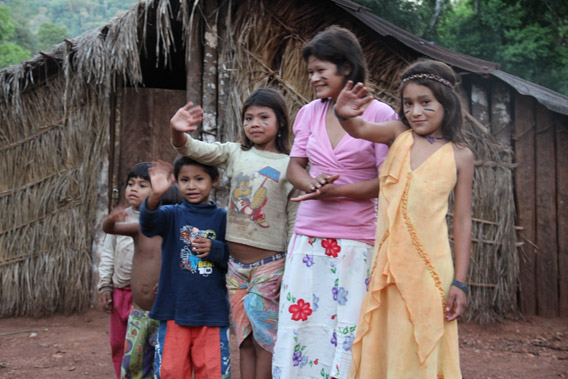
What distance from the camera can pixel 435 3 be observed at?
1242 cm

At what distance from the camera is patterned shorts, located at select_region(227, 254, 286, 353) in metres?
2.40

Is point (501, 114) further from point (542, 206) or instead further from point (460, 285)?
point (460, 285)

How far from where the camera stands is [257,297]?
2420 millimetres

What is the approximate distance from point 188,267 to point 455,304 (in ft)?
3.95

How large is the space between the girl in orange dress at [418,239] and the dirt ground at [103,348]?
2390 mm

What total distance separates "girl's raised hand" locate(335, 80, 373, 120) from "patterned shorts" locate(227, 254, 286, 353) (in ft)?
2.70

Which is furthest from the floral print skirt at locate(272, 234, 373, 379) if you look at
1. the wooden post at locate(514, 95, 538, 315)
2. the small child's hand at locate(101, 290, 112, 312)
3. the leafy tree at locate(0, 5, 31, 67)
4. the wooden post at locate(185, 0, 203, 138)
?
the leafy tree at locate(0, 5, 31, 67)

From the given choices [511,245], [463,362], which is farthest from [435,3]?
[463,362]

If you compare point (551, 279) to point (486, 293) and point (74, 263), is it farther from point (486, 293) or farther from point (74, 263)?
point (74, 263)

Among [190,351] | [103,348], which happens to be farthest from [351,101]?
[103,348]

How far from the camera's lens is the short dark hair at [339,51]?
2.25 meters

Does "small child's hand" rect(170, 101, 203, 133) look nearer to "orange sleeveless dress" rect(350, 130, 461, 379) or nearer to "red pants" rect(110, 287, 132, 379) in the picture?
"orange sleeveless dress" rect(350, 130, 461, 379)

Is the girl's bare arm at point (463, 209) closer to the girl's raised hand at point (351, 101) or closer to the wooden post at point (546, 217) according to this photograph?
the girl's raised hand at point (351, 101)

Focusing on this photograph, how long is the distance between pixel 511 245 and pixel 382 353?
423cm
